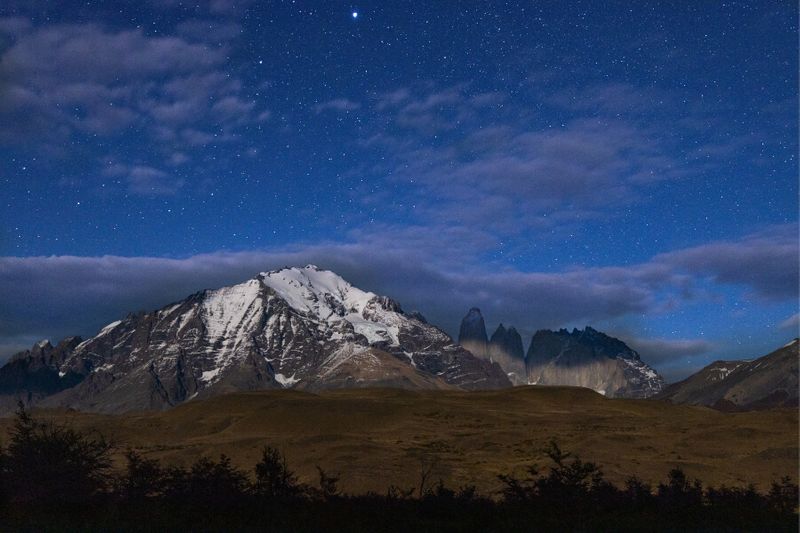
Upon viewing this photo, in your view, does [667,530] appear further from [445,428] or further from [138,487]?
[445,428]

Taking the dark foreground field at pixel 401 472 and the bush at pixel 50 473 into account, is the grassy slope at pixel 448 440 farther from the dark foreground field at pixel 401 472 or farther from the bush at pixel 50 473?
the bush at pixel 50 473

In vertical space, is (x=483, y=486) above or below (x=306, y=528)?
below

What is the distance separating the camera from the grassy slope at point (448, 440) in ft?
166

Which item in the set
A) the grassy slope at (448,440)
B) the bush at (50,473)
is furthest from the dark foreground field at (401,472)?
the grassy slope at (448,440)

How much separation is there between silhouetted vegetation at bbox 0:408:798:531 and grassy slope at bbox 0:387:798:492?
68.9ft

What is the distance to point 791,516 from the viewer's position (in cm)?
1920

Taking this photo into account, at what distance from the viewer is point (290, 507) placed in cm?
1952

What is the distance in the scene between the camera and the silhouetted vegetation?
1612cm

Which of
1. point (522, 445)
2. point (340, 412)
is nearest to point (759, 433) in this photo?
point (522, 445)

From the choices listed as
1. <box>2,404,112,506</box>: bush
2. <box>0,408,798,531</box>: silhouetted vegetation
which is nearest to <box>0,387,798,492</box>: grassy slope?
<box>0,408,798,531</box>: silhouetted vegetation

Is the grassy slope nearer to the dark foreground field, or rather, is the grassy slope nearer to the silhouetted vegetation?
the dark foreground field

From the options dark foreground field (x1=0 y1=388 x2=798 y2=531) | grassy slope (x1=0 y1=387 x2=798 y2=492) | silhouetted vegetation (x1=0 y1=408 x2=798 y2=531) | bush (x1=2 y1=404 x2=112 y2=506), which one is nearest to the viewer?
silhouetted vegetation (x1=0 y1=408 x2=798 y2=531)

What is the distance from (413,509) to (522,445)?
1978 inches

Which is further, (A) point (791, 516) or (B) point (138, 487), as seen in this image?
(B) point (138, 487)
